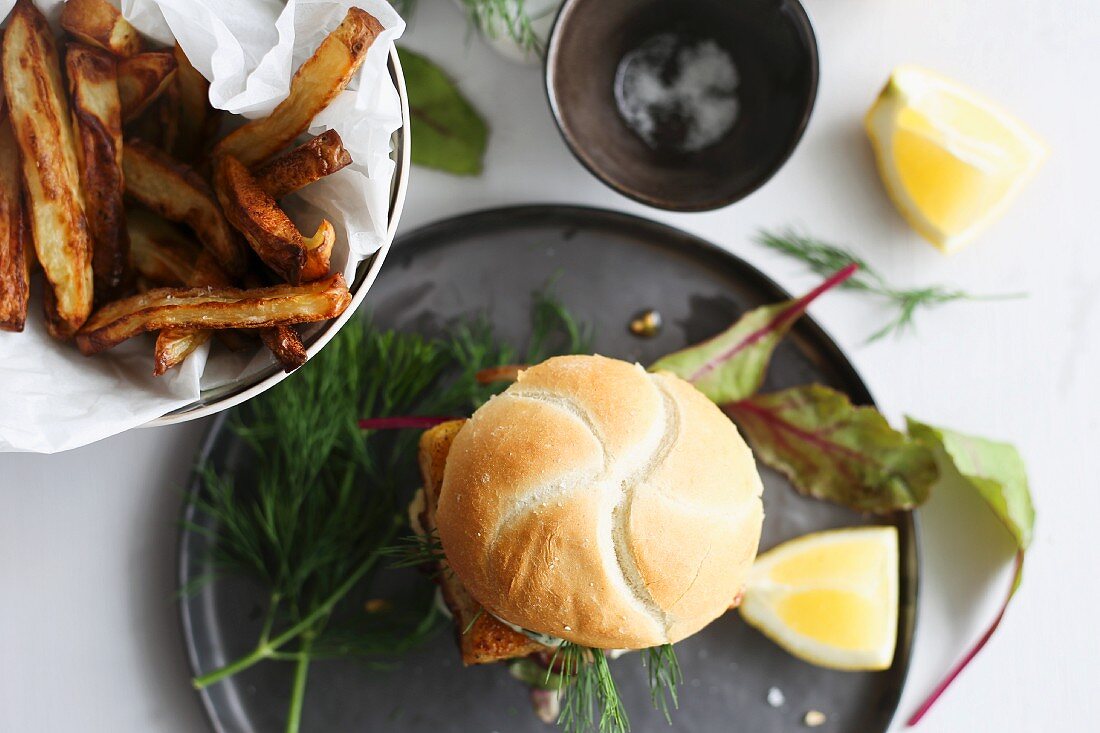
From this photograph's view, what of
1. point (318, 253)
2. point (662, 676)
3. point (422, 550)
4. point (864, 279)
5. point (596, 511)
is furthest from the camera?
point (864, 279)

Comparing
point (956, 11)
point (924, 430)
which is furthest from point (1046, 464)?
point (956, 11)

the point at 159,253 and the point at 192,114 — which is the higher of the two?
the point at 192,114

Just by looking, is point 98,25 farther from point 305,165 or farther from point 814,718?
point 814,718

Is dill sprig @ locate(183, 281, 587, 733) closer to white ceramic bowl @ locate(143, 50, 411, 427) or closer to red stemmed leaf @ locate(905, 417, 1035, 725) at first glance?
white ceramic bowl @ locate(143, 50, 411, 427)

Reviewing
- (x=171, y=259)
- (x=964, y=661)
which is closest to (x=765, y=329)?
(x=964, y=661)

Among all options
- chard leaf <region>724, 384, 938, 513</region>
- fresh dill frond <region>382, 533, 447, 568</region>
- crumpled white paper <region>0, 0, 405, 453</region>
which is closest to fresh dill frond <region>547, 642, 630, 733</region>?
fresh dill frond <region>382, 533, 447, 568</region>
